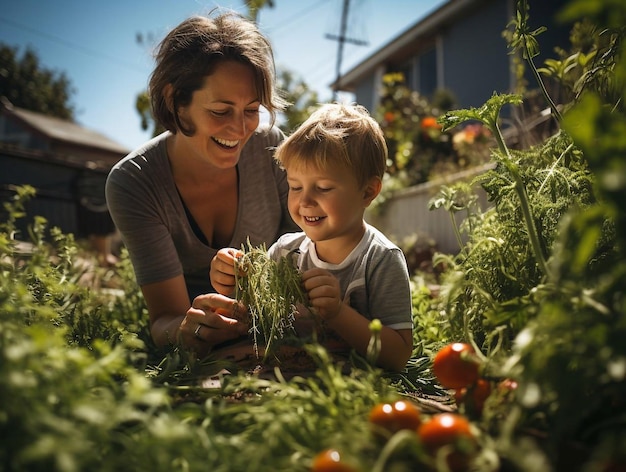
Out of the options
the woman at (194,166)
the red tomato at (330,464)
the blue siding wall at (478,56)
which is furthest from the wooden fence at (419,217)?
the blue siding wall at (478,56)

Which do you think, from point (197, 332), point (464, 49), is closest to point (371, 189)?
point (197, 332)

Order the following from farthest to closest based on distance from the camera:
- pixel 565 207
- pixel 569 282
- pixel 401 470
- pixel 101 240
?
pixel 101 240
pixel 565 207
pixel 569 282
pixel 401 470

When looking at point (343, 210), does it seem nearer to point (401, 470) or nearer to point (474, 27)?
point (401, 470)

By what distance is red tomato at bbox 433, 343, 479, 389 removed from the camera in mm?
1324

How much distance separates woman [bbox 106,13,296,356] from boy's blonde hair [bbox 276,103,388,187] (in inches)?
20.0

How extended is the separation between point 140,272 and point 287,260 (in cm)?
106

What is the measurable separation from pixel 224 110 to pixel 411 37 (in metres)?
13.7

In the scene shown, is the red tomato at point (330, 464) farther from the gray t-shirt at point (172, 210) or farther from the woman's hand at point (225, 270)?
the gray t-shirt at point (172, 210)

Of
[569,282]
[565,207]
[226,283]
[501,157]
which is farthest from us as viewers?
[226,283]

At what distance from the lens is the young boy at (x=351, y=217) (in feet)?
6.14

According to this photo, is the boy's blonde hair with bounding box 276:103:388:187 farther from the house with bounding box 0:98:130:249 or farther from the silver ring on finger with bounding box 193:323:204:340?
the house with bounding box 0:98:130:249

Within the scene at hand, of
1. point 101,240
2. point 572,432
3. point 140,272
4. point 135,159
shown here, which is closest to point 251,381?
point 572,432

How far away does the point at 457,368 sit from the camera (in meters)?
1.33

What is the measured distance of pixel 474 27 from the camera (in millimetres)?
13383
